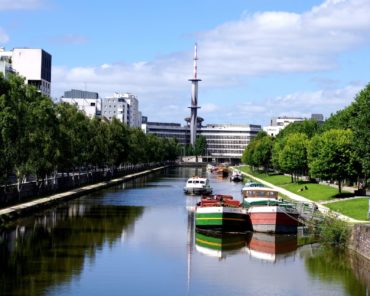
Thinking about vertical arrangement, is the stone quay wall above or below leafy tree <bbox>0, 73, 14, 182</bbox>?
below

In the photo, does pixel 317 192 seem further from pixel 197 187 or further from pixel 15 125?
pixel 15 125

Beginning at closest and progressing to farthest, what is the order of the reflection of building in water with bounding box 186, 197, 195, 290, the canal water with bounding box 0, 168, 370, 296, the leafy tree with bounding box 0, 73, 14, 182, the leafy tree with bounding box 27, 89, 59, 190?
the canal water with bounding box 0, 168, 370, 296 < the reflection of building in water with bounding box 186, 197, 195, 290 < the leafy tree with bounding box 0, 73, 14, 182 < the leafy tree with bounding box 27, 89, 59, 190

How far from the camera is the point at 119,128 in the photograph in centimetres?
14688

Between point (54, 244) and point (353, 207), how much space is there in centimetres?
2850

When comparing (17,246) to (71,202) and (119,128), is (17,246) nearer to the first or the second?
(71,202)

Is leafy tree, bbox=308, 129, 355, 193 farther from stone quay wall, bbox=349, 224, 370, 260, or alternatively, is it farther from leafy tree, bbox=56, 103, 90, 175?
stone quay wall, bbox=349, 224, 370, 260

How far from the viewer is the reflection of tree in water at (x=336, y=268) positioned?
40938 mm

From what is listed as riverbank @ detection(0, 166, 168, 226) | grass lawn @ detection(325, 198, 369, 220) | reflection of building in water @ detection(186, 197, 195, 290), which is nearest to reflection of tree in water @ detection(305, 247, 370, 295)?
reflection of building in water @ detection(186, 197, 195, 290)

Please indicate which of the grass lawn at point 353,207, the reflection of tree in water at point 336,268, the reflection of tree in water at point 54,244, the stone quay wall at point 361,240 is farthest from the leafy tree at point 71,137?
the stone quay wall at point 361,240

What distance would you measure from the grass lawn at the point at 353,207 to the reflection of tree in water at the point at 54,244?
18.8 meters

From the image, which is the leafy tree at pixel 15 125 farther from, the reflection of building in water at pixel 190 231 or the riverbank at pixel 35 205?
the reflection of building in water at pixel 190 231

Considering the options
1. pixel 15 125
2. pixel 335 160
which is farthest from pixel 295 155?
pixel 15 125

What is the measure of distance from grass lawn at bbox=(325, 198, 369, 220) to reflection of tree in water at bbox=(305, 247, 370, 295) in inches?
422

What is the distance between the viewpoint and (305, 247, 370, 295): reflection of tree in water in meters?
40.9
